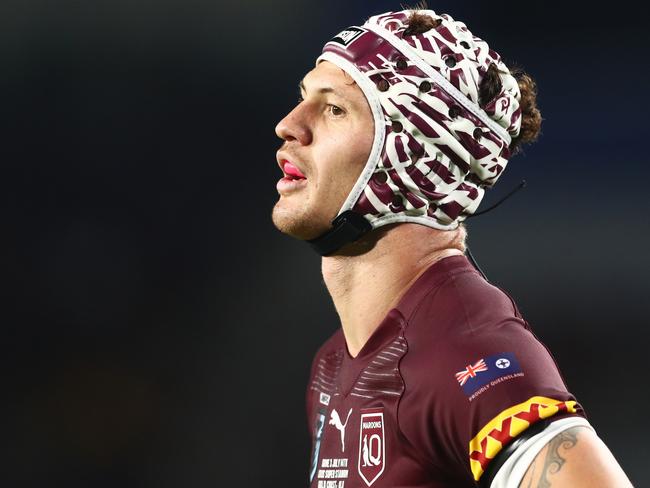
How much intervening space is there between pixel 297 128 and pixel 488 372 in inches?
27.1

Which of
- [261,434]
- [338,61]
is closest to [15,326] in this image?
[261,434]

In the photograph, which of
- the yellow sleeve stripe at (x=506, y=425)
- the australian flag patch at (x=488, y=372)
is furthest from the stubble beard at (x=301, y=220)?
the yellow sleeve stripe at (x=506, y=425)

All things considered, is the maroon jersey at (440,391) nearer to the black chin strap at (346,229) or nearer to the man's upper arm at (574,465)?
the man's upper arm at (574,465)

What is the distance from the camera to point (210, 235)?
3.84 meters

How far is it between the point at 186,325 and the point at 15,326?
71 centimetres

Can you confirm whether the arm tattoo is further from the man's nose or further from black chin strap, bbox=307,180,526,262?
the man's nose

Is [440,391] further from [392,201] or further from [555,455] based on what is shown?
[392,201]

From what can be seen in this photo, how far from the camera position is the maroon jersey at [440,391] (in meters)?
1.36

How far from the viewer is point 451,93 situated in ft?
5.84

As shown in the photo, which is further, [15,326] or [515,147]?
[15,326]

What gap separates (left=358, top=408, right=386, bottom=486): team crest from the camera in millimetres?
1569

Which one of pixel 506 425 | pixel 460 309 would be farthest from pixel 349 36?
pixel 506 425

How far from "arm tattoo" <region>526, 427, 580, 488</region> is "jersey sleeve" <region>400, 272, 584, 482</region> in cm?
4

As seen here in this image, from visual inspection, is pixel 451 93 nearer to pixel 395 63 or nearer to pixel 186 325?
pixel 395 63
